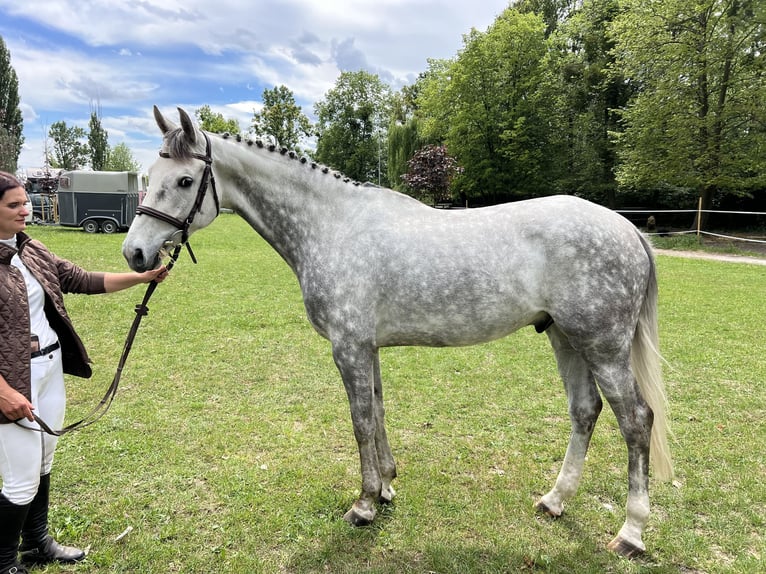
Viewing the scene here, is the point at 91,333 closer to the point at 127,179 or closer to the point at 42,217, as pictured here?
the point at 127,179

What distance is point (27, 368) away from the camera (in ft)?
6.44

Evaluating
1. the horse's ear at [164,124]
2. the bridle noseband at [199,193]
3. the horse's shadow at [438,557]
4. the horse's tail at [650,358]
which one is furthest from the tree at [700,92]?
the horse's ear at [164,124]

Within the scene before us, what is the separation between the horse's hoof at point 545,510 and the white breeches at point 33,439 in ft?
9.29

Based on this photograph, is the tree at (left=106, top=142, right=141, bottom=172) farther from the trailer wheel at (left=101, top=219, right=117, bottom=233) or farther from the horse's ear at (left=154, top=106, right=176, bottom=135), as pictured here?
the horse's ear at (left=154, top=106, right=176, bottom=135)

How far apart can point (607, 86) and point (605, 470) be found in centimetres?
2668

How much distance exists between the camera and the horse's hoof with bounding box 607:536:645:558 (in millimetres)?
2488

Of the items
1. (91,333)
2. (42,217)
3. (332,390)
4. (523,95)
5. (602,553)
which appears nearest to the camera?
(602,553)

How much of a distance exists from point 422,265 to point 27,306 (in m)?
1.91

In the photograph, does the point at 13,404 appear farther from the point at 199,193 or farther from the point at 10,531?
the point at 199,193

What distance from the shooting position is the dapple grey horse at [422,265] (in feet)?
7.81

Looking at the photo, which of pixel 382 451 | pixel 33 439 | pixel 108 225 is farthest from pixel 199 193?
pixel 108 225

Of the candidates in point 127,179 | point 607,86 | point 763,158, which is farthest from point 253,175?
point 607,86

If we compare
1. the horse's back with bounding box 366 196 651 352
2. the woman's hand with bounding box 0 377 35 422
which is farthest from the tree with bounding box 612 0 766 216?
the woman's hand with bounding box 0 377 35 422

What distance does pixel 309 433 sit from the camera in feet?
12.8
